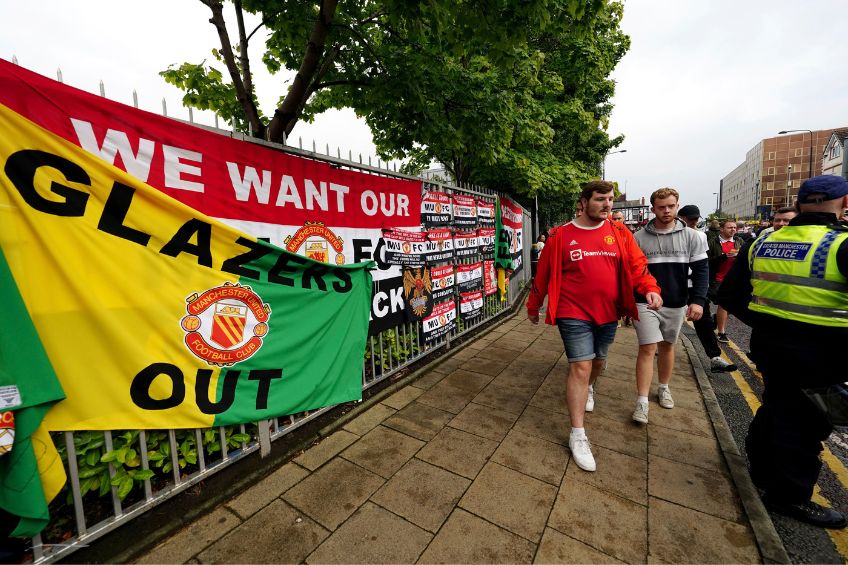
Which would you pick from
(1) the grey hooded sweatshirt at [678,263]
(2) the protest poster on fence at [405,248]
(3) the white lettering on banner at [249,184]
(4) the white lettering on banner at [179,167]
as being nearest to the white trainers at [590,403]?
(1) the grey hooded sweatshirt at [678,263]

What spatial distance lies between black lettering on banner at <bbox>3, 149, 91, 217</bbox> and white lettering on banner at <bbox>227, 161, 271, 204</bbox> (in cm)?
85

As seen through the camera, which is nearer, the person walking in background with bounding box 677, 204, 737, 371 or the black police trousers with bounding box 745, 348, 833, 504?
the black police trousers with bounding box 745, 348, 833, 504

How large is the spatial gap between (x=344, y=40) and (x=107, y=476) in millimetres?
5237

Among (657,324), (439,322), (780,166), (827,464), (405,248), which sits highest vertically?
(780,166)

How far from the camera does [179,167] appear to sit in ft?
7.48

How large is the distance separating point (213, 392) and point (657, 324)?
3760 mm

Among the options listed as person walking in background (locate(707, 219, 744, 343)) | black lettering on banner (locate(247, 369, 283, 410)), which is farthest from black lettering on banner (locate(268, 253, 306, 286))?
person walking in background (locate(707, 219, 744, 343))

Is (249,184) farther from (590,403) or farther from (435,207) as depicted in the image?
(590,403)

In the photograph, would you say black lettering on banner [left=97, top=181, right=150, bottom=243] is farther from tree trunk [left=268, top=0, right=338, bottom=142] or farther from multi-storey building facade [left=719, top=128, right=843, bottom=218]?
multi-storey building facade [left=719, top=128, right=843, bottom=218]

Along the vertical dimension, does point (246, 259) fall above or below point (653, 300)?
above

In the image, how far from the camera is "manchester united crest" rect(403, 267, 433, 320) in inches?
175

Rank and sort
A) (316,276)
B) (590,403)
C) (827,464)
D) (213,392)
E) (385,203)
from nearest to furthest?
1. (213,392)
2. (827,464)
3. (316,276)
4. (590,403)
5. (385,203)

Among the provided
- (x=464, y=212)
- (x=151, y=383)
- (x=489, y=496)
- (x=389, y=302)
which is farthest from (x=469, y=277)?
(x=151, y=383)

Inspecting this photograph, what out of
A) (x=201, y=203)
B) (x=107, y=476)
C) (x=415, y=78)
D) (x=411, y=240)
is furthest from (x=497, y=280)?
(x=107, y=476)
